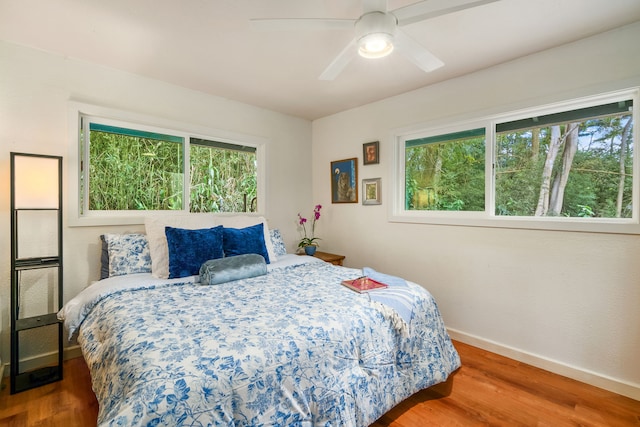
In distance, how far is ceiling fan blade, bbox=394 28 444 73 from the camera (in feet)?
5.03

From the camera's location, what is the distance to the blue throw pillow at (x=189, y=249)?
2.14m

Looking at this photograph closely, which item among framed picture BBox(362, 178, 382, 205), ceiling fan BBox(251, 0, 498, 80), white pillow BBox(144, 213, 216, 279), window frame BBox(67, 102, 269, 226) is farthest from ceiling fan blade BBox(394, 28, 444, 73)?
window frame BBox(67, 102, 269, 226)

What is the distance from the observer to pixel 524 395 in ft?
6.15

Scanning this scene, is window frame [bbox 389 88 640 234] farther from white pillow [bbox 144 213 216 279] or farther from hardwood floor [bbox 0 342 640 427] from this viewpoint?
white pillow [bbox 144 213 216 279]

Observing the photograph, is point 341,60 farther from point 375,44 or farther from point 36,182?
point 36,182

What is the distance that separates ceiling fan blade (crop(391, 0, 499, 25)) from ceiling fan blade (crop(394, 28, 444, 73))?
0.26 feet

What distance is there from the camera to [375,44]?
1.52 metres

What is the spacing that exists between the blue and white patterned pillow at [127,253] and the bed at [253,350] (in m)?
0.07

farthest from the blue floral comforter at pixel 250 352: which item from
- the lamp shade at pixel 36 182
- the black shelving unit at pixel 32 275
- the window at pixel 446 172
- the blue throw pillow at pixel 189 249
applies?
the window at pixel 446 172

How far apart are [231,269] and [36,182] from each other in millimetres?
1359

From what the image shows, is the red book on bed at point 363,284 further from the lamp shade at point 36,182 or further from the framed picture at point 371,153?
the lamp shade at point 36,182

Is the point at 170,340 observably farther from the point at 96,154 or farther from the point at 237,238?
the point at 96,154

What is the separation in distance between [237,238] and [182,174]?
0.98 metres

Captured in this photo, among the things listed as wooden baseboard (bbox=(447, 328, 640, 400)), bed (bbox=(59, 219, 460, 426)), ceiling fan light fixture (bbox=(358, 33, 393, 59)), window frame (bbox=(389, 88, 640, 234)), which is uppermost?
ceiling fan light fixture (bbox=(358, 33, 393, 59))
